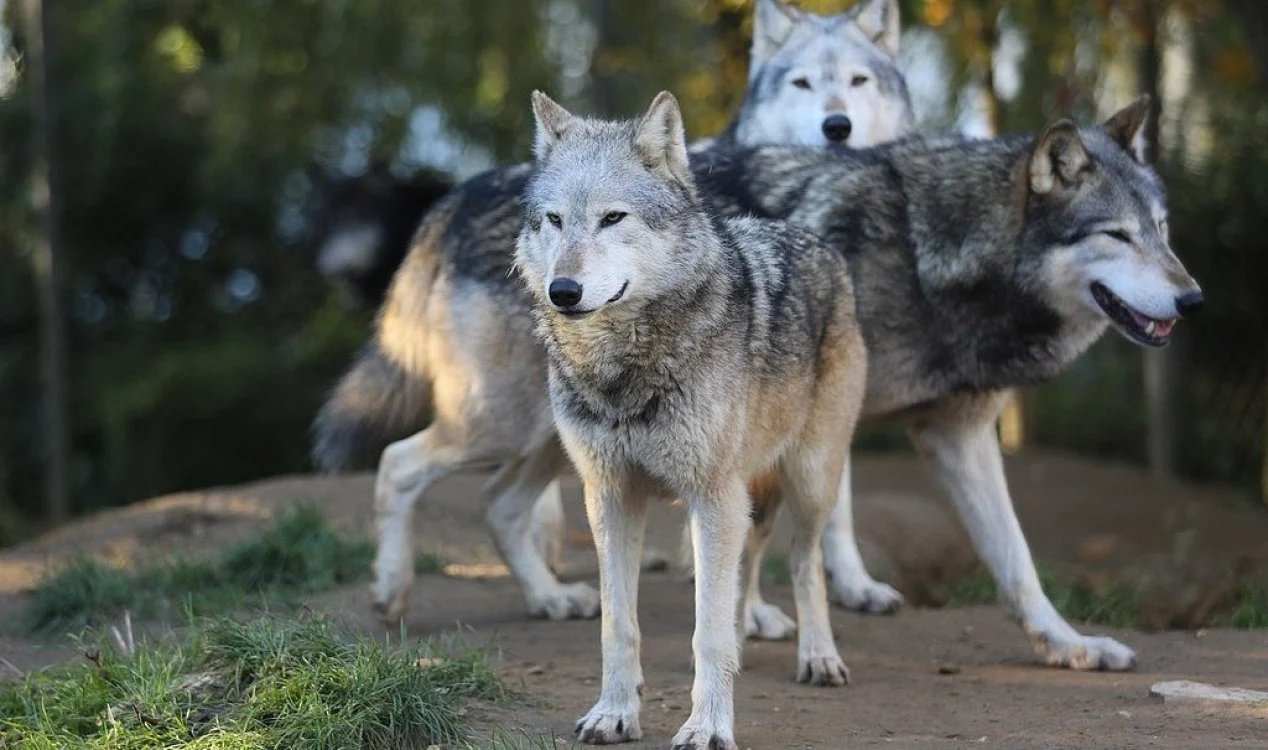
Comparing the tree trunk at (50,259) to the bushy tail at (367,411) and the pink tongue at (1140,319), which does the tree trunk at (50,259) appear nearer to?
the bushy tail at (367,411)

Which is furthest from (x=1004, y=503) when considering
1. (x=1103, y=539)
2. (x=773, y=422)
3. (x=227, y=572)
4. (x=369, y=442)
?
(x=1103, y=539)

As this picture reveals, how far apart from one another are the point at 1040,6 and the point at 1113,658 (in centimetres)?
599

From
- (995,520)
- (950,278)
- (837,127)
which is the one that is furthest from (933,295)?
(837,127)

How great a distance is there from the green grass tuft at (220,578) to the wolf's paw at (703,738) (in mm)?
2281

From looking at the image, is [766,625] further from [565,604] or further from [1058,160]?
[1058,160]

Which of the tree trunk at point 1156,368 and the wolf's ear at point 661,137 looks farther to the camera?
the tree trunk at point 1156,368

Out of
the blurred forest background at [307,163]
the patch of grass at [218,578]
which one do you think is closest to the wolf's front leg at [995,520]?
the patch of grass at [218,578]

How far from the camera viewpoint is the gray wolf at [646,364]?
4453mm

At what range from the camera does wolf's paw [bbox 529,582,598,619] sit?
6480 mm

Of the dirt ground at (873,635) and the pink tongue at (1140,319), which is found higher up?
the pink tongue at (1140,319)

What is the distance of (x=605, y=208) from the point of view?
176 inches

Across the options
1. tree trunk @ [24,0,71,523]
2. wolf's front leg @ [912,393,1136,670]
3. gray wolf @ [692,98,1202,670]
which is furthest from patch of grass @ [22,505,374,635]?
tree trunk @ [24,0,71,523]

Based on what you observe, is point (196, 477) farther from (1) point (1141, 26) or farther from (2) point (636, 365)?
(2) point (636, 365)

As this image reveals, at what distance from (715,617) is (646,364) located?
2.52 feet
